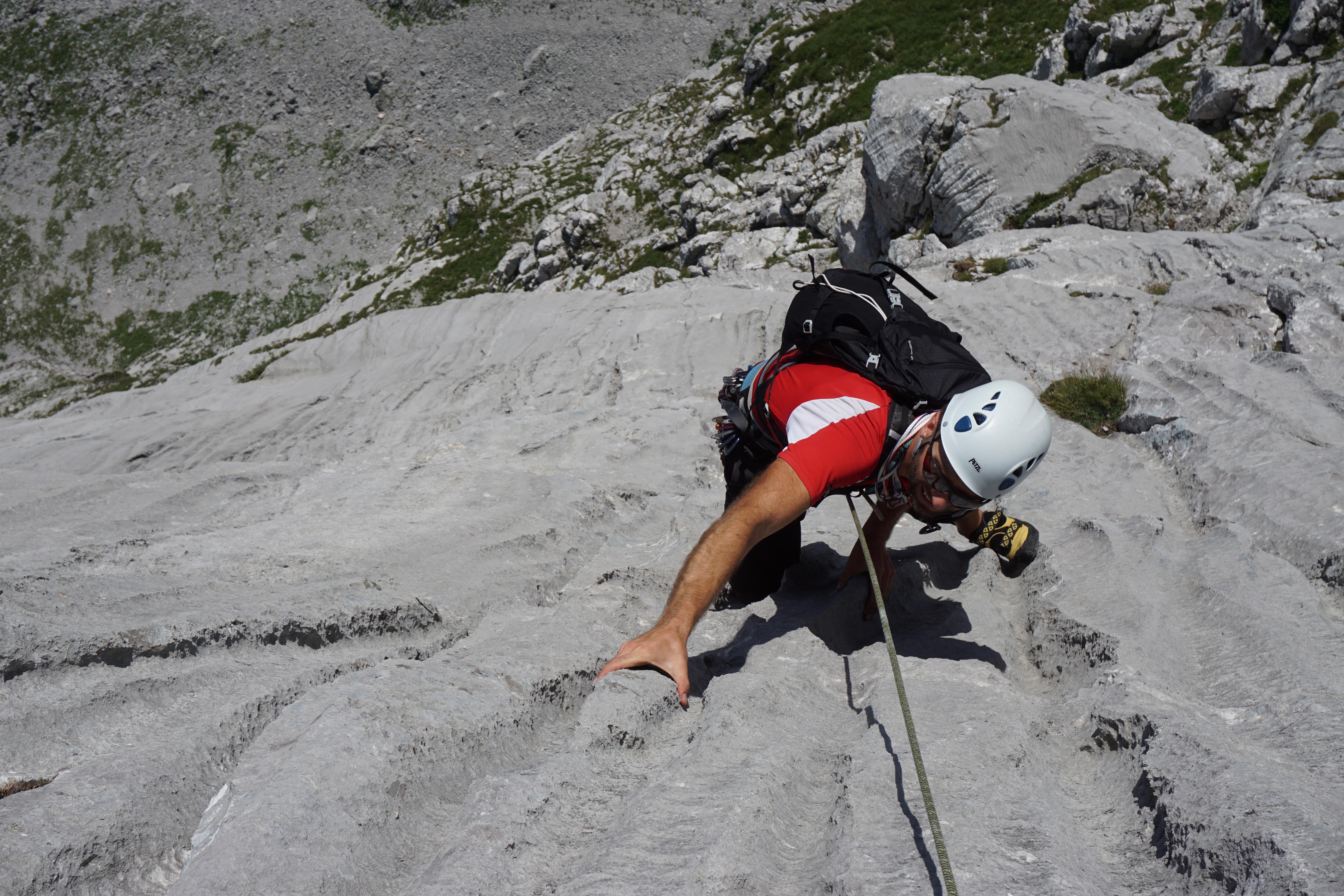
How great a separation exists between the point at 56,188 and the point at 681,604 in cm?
7126

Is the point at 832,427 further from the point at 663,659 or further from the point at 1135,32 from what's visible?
the point at 1135,32

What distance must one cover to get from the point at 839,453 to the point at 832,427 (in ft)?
0.53

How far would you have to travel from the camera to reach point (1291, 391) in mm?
7086

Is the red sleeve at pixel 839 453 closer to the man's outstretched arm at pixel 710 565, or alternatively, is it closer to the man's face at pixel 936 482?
the man's outstretched arm at pixel 710 565

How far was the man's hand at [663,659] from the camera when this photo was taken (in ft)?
12.7

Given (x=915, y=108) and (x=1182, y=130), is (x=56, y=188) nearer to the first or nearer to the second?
(x=915, y=108)

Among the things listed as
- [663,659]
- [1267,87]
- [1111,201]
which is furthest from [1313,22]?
[663,659]

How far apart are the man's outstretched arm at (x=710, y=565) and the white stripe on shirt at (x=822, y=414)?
289mm

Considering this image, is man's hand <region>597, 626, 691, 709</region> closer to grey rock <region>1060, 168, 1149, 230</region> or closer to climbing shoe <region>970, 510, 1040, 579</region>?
climbing shoe <region>970, 510, 1040, 579</region>

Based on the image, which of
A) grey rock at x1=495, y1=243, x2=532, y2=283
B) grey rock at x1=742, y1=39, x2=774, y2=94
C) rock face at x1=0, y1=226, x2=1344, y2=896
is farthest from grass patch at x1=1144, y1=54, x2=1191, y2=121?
grey rock at x1=495, y1=243, x2=532, y2=283

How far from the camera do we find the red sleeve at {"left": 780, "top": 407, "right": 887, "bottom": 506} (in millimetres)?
4000

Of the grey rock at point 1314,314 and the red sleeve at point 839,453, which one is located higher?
the red sleeve at point 839,453

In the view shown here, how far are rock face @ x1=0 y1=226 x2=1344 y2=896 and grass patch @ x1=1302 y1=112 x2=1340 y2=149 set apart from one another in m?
8.32

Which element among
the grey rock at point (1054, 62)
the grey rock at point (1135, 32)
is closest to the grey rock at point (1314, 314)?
the grey rock at point (1135, 32)
